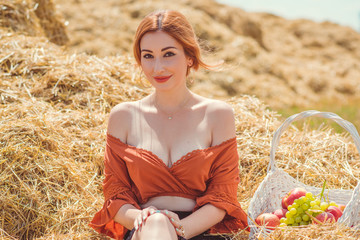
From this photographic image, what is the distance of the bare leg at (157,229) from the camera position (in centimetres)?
230

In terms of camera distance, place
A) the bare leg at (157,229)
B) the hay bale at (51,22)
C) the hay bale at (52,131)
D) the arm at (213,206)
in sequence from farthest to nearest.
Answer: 1. the hay bale at (51,22)
2. the hay bale at (52,131)
3. the arm at (213,206)
4. the bare leg at (157,229)

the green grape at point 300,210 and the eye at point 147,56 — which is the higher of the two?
the eye at point 147,56

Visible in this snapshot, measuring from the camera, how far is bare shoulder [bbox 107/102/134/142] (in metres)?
A: 2.85

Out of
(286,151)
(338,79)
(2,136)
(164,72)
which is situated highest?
(164,72)

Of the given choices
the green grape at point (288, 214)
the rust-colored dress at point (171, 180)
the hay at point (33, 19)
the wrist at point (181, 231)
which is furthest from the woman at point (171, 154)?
the hay at point (33, 19)

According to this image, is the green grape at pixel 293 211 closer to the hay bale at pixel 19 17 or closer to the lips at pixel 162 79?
the lips at pixel 162 79

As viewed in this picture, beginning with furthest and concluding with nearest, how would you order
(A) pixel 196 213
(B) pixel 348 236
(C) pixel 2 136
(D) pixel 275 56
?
(D) pixel 275 56, (C) pixel 2 136, (A) pixel 196 213, (B) pixel 348 236

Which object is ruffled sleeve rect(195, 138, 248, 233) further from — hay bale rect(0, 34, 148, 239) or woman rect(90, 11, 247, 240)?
hay bale rect(0, 34, 148, 239)

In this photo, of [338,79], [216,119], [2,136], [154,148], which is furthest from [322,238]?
[338,79]

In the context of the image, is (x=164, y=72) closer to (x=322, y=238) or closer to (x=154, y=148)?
(x=154, y=148)

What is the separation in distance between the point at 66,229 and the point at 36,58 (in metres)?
2.24

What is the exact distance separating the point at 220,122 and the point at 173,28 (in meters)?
0.67

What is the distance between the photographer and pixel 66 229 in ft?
10.2

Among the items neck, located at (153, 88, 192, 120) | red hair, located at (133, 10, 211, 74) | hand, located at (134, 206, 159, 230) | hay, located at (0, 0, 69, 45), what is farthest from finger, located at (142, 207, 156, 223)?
hay, located at (0, 0, 69, 45)
